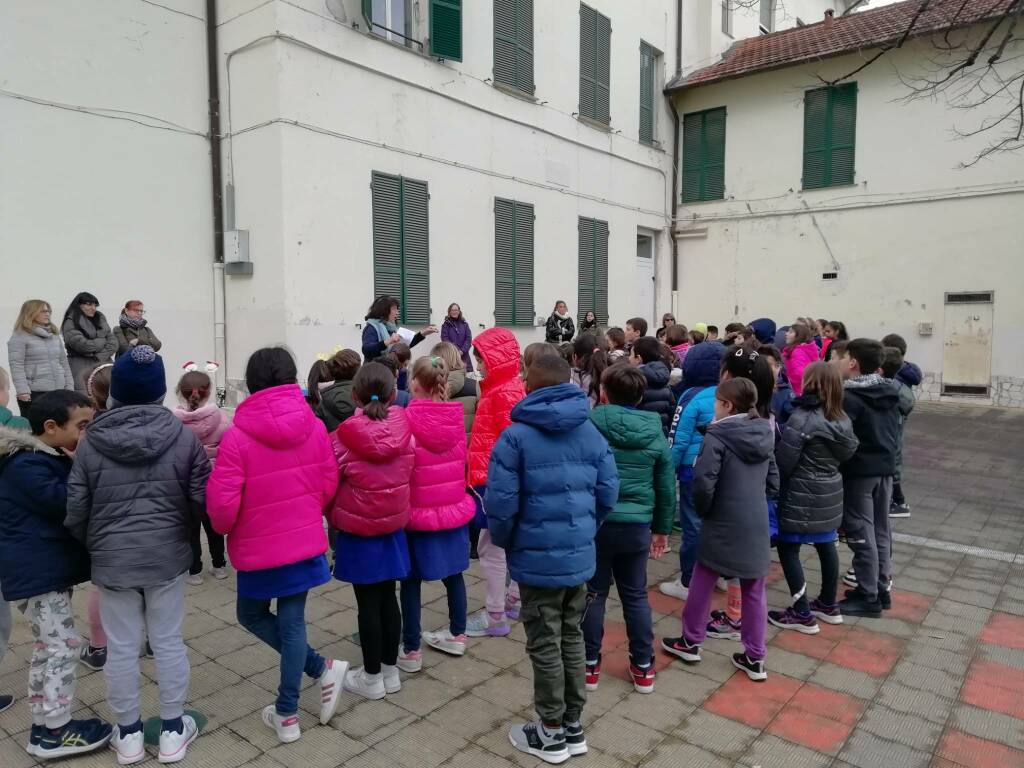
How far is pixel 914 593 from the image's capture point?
481 cm

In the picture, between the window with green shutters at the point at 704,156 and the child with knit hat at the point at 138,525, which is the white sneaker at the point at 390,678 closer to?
the child with knit hat at the point at 138,525

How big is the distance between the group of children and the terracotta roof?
12.9m

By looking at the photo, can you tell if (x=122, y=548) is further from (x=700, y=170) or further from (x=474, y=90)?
(x=700, y=170)

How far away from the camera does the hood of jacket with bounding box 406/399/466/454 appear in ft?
11.3

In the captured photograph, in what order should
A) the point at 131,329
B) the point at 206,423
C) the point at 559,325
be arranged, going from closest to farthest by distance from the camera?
the point at 206,423, the point at 131,329, the point at 559,325

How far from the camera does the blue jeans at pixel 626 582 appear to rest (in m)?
3.30

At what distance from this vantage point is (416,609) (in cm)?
360

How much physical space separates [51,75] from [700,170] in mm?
12854

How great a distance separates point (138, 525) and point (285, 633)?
0.73m

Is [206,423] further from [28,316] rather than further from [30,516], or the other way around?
[28,316]

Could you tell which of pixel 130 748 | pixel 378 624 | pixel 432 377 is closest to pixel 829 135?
pixel 432 377

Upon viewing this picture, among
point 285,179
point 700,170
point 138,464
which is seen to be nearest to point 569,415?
point 138,464

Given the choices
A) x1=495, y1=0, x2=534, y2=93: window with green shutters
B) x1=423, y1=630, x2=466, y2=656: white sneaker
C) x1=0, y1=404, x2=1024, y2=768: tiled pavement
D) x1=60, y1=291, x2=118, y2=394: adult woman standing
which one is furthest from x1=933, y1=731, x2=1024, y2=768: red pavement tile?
x1=495, y1=0, x2=534, y2=93: window with green shutters

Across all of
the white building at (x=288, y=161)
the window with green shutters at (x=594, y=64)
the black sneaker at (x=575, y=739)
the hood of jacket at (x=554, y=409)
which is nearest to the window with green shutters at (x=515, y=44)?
the white building at (x=288, y=161)
